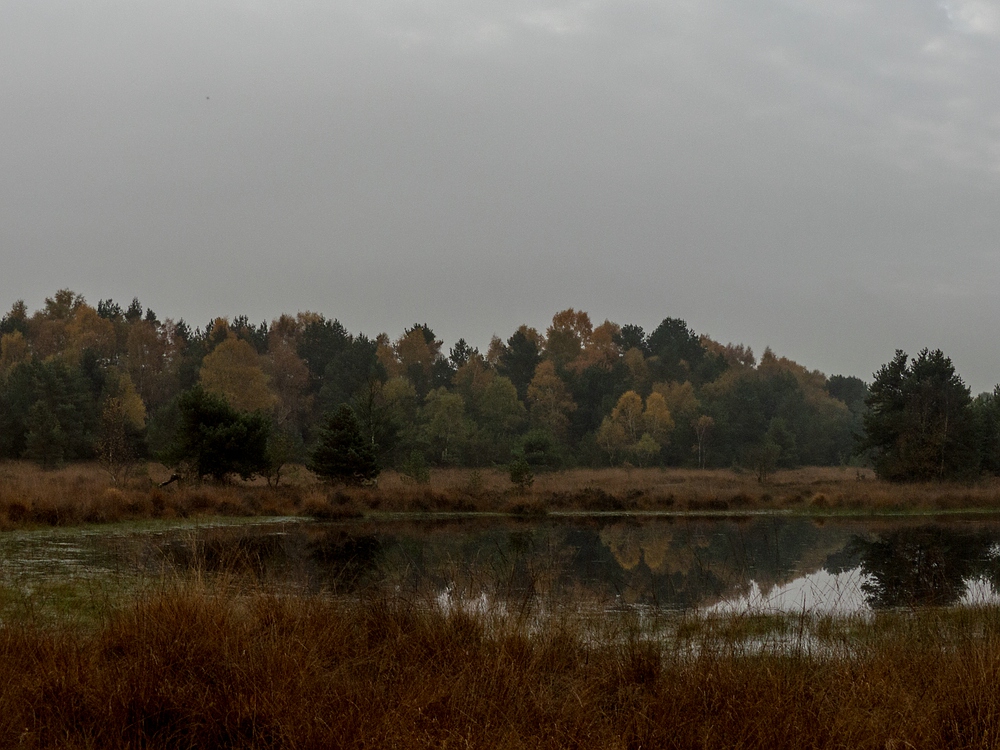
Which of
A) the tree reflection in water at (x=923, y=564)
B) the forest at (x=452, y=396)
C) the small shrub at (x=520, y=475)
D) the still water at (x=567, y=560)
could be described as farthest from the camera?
the forest at (x=452, y=396)

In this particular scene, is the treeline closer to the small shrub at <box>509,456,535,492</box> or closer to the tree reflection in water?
the small shrub at <box>509,456,535,492</box>

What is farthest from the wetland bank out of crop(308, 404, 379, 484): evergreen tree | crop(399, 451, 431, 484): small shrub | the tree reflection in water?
crop(399, 451, 431, 484): small shrub

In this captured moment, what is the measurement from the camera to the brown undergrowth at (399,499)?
21.4 meters

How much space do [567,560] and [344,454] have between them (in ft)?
63.7

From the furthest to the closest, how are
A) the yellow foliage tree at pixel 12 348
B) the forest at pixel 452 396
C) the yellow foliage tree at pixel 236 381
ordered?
1. the yellow foliage tree at pixel 12 348
2. the yellow foliage tree at pixel 236 381
3. the forest at pixel 452 396

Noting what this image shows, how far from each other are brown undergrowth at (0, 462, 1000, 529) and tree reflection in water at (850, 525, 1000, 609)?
1033 centimetres

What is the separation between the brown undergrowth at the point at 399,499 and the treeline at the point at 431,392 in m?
9.51

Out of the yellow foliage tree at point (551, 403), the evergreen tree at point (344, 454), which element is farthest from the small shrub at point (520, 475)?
the yellow foliage tree at point (551, 403)

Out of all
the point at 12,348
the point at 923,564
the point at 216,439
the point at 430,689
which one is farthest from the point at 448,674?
the point at 12,348

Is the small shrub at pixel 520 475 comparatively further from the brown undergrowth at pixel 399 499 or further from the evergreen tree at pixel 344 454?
the evergreen tree at pixel 344 454

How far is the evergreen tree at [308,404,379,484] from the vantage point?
33.1 meters

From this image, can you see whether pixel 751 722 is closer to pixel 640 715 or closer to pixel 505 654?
pixel 640 715

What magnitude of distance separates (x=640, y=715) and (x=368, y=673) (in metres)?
1.77

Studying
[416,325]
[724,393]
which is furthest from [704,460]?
[416,325]
